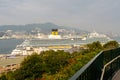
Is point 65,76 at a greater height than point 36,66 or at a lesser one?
greater

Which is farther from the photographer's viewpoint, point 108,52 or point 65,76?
point 65,76

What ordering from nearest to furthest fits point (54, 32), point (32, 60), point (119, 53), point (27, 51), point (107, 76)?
point (107, 76) → point (119, 53) → point (32, 60) → point (27, 51) → point (54, 32)

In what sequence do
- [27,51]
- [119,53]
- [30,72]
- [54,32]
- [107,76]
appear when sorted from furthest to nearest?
[54,32]
[27,51]
[30,72]
[119,53]
[107,76]

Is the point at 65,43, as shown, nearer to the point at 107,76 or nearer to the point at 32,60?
the point at 32,60

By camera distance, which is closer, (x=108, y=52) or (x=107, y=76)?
(x=107, y=76)

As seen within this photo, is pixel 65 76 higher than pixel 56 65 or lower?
higher

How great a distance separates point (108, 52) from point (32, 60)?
20.3 metres

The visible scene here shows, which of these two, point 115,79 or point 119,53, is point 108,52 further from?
point 119,53

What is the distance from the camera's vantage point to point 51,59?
31.0m

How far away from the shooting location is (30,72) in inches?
1047

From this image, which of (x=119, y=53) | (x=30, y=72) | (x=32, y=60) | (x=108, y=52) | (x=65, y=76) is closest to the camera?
(x=108, y=52)

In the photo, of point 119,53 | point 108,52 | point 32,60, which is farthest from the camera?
point 32,60

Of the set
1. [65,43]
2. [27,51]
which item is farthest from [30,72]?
[65,43]

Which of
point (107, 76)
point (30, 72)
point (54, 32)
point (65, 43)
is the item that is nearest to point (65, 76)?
point (107, 76)
